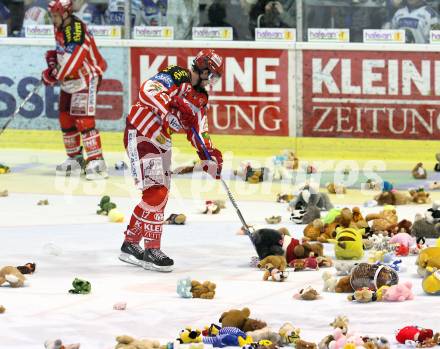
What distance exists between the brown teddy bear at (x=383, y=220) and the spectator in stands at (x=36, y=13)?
6.87 meters

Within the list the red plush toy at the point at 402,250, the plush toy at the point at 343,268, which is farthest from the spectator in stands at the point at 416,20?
the plush toy at the point at 343,268

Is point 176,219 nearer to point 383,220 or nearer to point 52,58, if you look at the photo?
point 383,220

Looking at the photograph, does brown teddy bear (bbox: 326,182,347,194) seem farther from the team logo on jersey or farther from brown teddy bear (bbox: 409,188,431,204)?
the team logo on jersey

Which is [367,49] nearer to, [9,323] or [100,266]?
[100,266]

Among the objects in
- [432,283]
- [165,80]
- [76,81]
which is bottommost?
[432,283]

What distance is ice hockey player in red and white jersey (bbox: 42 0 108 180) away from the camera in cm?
1661

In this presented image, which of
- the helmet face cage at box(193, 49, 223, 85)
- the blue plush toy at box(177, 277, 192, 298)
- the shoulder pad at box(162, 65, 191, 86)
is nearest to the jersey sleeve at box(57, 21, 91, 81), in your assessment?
the shoulder pad at box(162, 65, 191, 86)

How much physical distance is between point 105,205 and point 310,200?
78.0 inches

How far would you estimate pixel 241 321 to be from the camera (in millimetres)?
9297

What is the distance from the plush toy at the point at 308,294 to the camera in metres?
10.4

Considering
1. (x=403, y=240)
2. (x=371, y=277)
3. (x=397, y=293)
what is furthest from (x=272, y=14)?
(x=397, y=293)

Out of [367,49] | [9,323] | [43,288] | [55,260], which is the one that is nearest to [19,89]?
[367,49]

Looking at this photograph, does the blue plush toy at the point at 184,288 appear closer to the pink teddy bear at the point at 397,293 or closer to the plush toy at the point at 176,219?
the pink teddy bear at the point at 397,293

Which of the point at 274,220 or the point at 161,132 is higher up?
the point at 161,132
